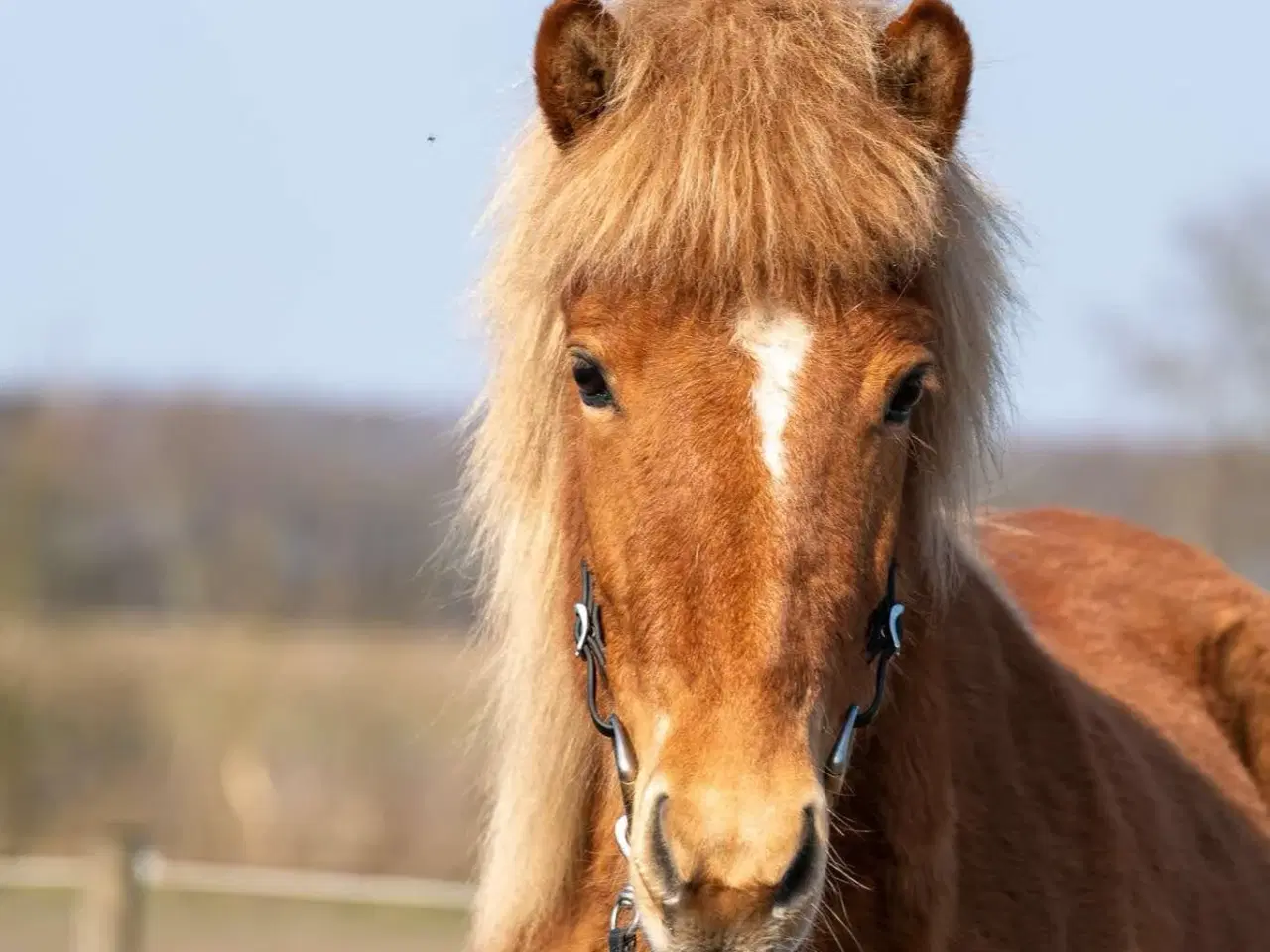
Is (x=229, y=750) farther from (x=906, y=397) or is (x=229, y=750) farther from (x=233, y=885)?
(x=906, y=397)

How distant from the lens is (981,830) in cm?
319

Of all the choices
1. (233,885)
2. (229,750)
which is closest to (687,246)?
(233,885)

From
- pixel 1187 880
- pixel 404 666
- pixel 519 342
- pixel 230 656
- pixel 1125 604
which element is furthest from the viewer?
pixel 404 666

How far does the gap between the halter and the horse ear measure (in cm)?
81

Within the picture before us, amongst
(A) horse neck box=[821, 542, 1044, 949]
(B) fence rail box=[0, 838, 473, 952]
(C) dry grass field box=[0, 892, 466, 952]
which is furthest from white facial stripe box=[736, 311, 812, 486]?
(C) dry grass field box=[0, 892, 466, 952]

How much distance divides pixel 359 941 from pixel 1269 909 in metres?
6.39

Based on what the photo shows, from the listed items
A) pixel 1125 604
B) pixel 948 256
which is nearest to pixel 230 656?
pixel 1125 604

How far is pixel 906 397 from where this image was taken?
2.70 metres

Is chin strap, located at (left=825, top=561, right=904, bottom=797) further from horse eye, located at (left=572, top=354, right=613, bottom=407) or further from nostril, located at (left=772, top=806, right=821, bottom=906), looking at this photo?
horse eye, located at (left=572, top=354, right=613, bottom=407)

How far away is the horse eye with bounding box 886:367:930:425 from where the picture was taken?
2672mm

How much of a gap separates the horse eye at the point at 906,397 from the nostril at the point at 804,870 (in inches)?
28.2

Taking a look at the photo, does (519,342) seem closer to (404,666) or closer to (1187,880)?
(1187,880)

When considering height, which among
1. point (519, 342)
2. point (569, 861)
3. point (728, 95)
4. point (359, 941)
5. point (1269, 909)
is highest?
point (728, 95)

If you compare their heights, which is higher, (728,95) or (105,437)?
(728,95)
